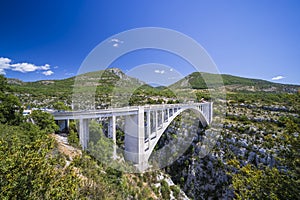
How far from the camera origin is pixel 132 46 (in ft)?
42.9

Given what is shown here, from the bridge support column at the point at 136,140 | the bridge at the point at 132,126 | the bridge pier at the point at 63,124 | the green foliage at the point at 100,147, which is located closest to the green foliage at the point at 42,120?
the bridge at the point at 132,126

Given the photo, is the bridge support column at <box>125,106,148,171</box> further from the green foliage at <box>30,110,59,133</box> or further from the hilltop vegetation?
the green foliage at <box>30,110,59,133</box>

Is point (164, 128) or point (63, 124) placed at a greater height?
point (63, 124)

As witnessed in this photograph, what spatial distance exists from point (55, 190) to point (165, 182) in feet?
39.3

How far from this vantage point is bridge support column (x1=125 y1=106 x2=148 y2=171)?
12719 mm

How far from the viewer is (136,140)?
1286 centimetres

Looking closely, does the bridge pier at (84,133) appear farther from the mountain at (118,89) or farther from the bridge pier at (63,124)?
the mountain at (118,89)

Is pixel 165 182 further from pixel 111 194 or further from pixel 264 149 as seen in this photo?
pixel 264 149

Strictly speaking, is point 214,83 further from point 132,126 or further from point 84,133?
point 84,133

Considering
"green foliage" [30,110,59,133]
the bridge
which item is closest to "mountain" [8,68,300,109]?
the bridge

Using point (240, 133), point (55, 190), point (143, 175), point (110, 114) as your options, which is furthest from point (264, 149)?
point (55, 190)

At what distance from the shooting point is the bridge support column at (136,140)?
12719 mm

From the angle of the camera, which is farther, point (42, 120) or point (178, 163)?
point (178, 163)

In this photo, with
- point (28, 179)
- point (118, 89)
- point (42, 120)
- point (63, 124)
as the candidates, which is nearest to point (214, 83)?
point (118, 89)
